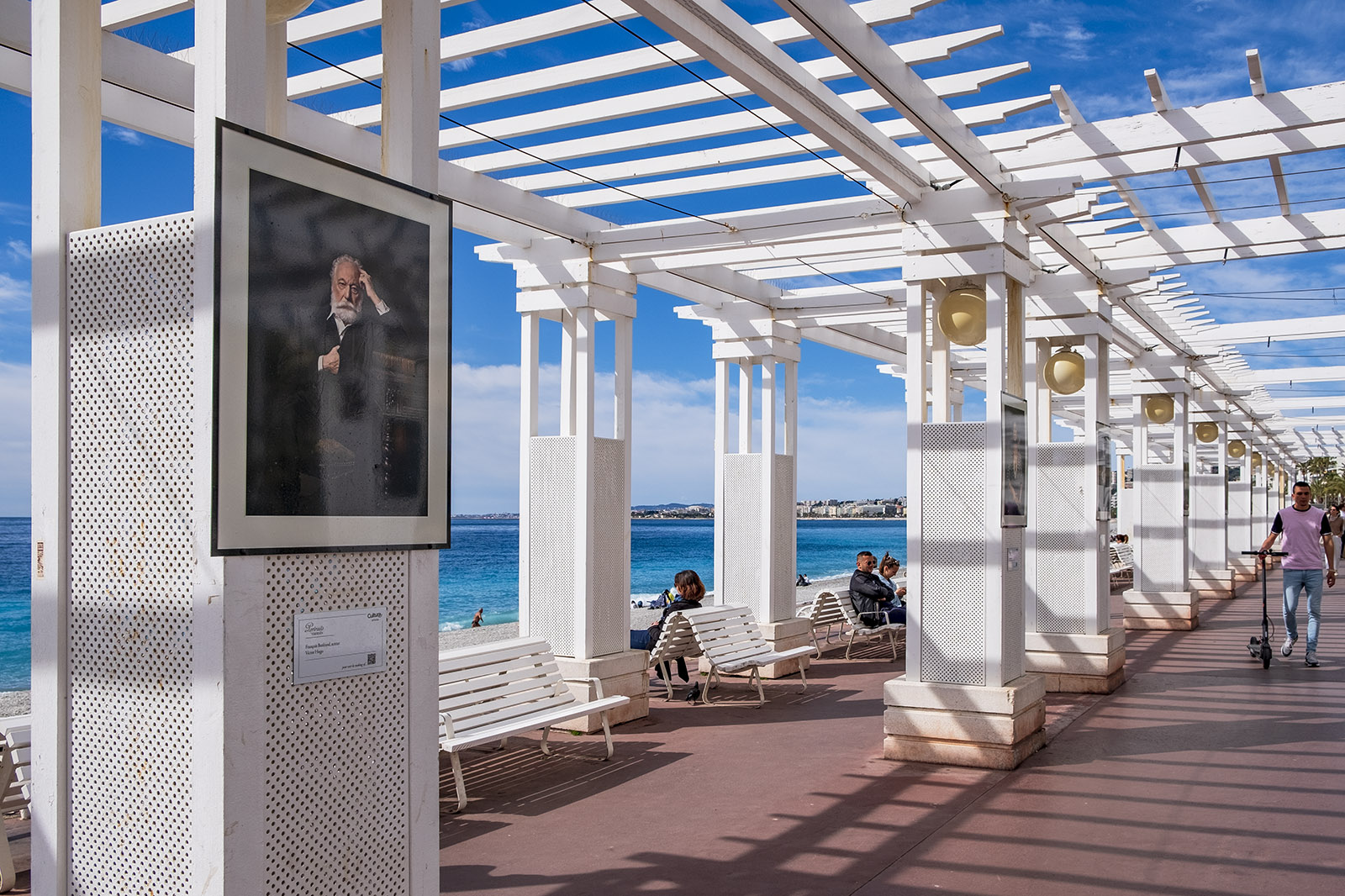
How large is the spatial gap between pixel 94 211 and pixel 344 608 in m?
1.33

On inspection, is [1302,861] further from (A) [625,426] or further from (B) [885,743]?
(A) [625,426]

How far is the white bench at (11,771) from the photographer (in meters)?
4.35

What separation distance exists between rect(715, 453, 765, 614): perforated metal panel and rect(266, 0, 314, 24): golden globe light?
7958 mm

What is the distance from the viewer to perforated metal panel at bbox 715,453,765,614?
10.7 meters

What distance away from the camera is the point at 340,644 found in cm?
302

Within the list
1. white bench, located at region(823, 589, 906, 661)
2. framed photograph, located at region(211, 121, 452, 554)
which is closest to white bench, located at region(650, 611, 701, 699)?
white bench, located at region(823, 589, 906, 661)

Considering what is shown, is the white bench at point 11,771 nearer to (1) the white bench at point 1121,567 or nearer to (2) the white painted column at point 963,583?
(2) the white painted column at point 963,583

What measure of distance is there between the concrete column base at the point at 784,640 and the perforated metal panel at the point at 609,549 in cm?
200

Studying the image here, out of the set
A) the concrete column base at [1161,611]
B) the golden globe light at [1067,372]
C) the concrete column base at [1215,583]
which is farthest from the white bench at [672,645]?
the concrete column base at [1215,583]

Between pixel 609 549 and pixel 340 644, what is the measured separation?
5.37 meters

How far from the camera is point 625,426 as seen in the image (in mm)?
8461

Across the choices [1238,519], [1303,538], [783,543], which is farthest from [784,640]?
[1238,519]

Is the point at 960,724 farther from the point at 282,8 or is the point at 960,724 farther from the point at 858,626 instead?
the point at 282,8

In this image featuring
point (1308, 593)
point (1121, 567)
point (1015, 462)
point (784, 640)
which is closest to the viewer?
point (1015, 462)
